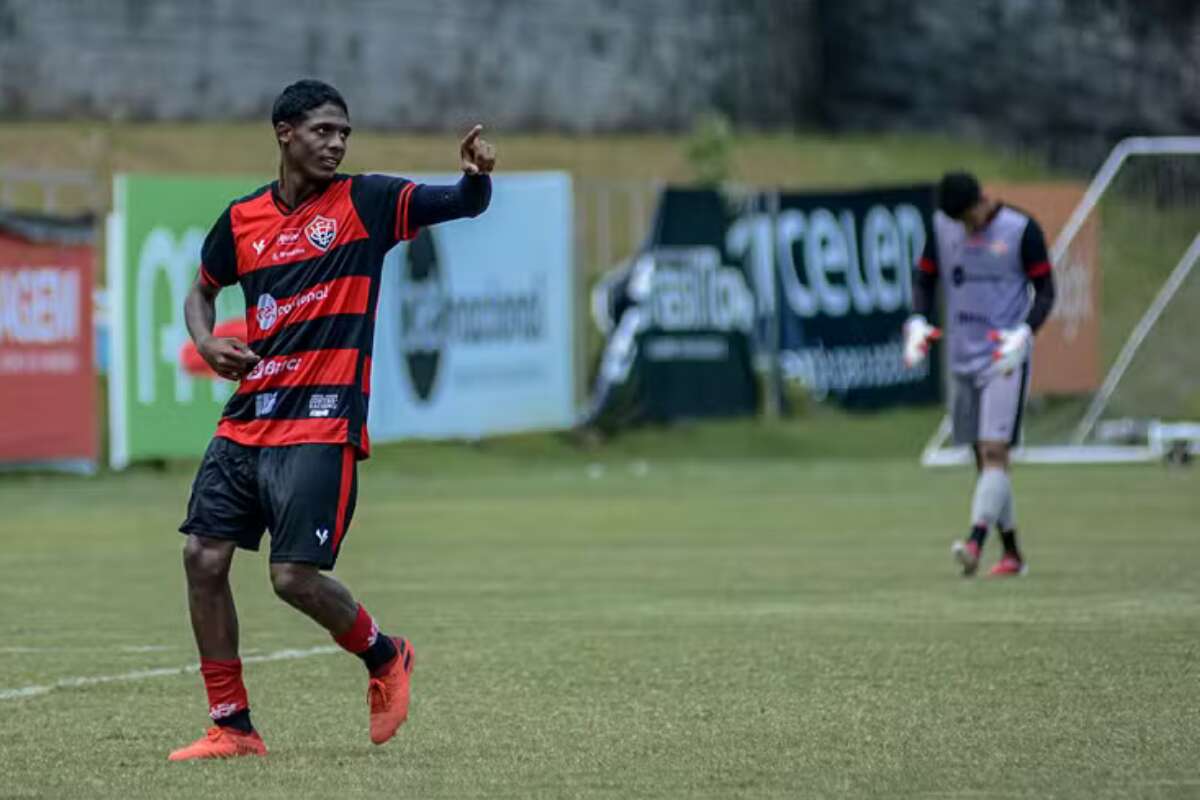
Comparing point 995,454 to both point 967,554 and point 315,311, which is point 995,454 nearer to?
point 967,554

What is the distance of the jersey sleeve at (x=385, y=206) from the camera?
8398mm

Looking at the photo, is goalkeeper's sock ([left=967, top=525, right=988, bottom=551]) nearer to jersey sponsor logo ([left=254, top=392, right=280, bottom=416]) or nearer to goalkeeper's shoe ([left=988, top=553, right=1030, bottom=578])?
goalkeeper's shoe ([left=988, top=553, right=1030, bottom=578])

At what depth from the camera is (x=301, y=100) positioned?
27.1 ft

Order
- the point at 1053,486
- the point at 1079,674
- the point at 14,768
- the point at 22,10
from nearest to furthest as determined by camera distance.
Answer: the point at 14,768 → the point at 1079,674 → the point at 1053,486 → the point at 22,10

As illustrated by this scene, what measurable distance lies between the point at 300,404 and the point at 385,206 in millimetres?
642

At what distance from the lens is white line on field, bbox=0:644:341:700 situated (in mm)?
9961

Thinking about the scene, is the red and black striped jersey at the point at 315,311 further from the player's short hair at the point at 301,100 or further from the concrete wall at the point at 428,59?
the concrete wall at the point at 428,59

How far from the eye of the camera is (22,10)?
4059cm

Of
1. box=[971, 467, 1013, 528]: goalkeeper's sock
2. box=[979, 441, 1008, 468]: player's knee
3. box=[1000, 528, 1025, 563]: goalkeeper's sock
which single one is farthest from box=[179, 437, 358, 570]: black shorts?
box=[979, 441, 1008, 468]: player's knee

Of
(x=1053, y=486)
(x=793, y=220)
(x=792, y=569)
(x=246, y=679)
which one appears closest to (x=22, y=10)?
(x=793, y=220)

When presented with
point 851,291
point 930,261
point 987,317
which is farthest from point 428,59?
point 987,317

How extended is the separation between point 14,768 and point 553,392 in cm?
1849

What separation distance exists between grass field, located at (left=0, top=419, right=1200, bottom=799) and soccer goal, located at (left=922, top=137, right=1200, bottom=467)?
3.74 metres

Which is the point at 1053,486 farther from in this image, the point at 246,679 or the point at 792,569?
the point at 246,679
